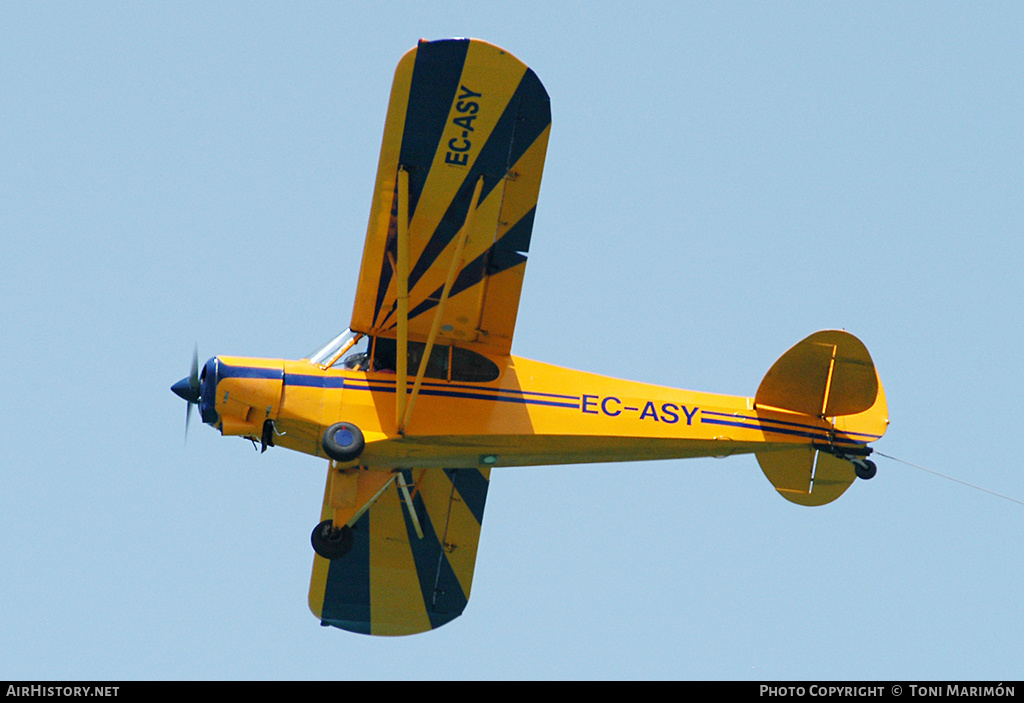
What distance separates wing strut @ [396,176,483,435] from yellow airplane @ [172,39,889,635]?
2 cm

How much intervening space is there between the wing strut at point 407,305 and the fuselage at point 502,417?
234 mm

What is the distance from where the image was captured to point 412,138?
1147 centimetres

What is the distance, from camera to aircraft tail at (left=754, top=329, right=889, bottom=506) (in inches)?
516

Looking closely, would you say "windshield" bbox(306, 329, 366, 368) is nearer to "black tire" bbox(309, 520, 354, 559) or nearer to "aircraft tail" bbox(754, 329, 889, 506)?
"black tire" bbox(309, 520, 354, 559)

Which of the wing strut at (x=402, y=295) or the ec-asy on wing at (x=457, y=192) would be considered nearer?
the ec-asy on wing at (x=457, y=192)

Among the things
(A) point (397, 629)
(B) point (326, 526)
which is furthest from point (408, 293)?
(A) point (397, 629)

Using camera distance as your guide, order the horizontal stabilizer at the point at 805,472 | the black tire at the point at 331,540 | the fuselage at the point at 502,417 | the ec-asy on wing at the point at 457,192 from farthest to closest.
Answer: the horizontal stabilizer at the point at 805,472
the black tire at the point at 331,540
the fuselage at the point at 502,417
the ec-asy on wing at the point at 457,192

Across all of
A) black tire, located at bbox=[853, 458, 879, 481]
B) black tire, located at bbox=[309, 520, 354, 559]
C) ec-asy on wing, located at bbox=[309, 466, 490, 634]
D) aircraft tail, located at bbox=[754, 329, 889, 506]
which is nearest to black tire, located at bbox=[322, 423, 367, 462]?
black tire, located at bbox=[309, 520, 354, 559]

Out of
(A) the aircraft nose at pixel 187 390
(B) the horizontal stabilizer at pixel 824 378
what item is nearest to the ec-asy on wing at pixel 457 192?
(A) the aircraft nose at pixel 187 390

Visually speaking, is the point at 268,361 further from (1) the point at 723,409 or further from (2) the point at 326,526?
(1) the point at 723,409

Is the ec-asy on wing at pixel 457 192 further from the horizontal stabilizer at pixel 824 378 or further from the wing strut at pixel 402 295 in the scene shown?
the horizontal stabilizer at pixel 824 378

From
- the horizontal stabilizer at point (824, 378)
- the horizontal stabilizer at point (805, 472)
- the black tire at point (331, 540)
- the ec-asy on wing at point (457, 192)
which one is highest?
the ec-asy on wing at point (457, 192)

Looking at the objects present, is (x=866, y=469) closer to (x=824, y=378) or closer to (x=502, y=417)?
(x=824, y=378)

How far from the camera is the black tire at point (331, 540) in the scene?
13.0 meters
